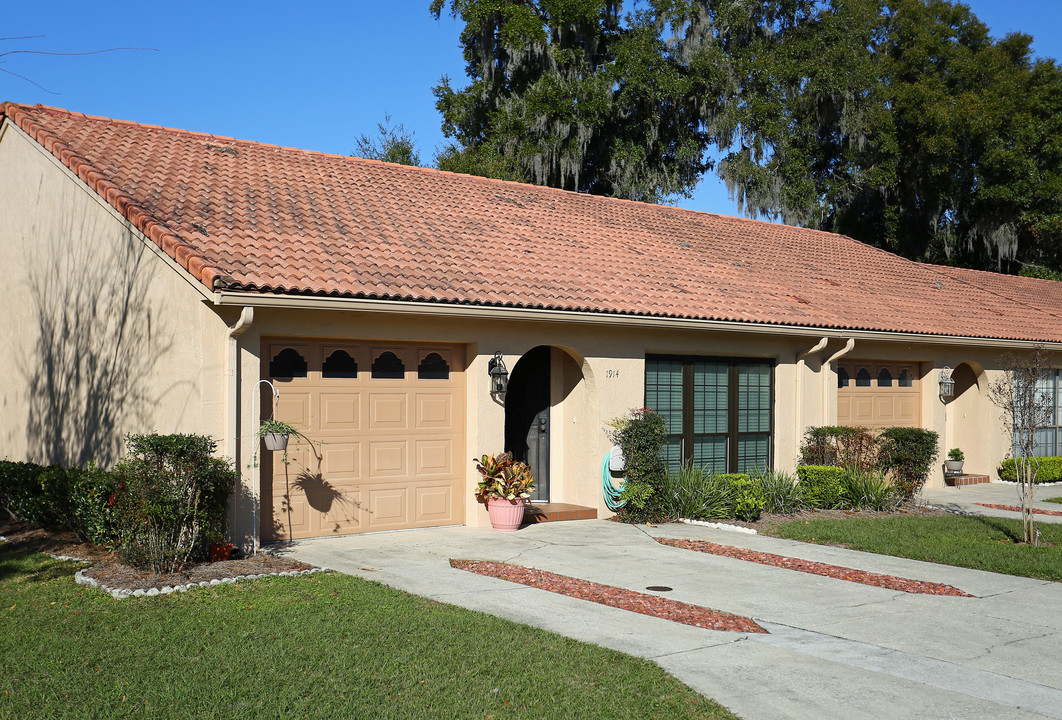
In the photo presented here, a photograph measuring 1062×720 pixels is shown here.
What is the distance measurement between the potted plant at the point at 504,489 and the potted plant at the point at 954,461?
10255mm

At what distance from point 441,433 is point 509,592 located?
410 cm

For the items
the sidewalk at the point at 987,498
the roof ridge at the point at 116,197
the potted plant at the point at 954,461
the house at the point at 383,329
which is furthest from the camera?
the potted plant at the point at 954,461

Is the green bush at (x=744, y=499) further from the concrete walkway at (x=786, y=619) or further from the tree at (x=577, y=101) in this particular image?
the tree at (x=577, y=101)

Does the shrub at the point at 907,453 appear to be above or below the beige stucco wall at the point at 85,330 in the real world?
below

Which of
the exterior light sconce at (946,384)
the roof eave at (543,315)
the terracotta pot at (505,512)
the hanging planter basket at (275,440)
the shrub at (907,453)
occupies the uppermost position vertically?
the roof eave at (543,315)

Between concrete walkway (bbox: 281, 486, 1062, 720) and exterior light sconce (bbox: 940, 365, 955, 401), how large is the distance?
8.12 meters

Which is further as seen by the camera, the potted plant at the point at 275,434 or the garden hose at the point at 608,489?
the garden hose at the point at 608,489

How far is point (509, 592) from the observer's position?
8602 millimetres

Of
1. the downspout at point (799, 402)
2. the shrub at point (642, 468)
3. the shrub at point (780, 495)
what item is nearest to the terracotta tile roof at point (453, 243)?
the downspout at point (799, 402)

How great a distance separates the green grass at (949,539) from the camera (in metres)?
10.4

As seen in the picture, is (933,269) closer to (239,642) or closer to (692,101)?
(692,101)

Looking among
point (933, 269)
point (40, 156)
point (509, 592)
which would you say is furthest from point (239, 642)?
point (933, 269)

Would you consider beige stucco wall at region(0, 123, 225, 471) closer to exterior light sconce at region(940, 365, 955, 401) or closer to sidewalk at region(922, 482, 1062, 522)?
sidewalk at region(922, 482, 1062, 522)

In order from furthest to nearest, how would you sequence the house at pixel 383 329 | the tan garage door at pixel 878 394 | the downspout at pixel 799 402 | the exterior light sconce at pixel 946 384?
the exterior light sconce at pixel 946 384, the tan garage door at pixel 878 394, the downspout at pixel 799 402, the house at pixel 383 329
